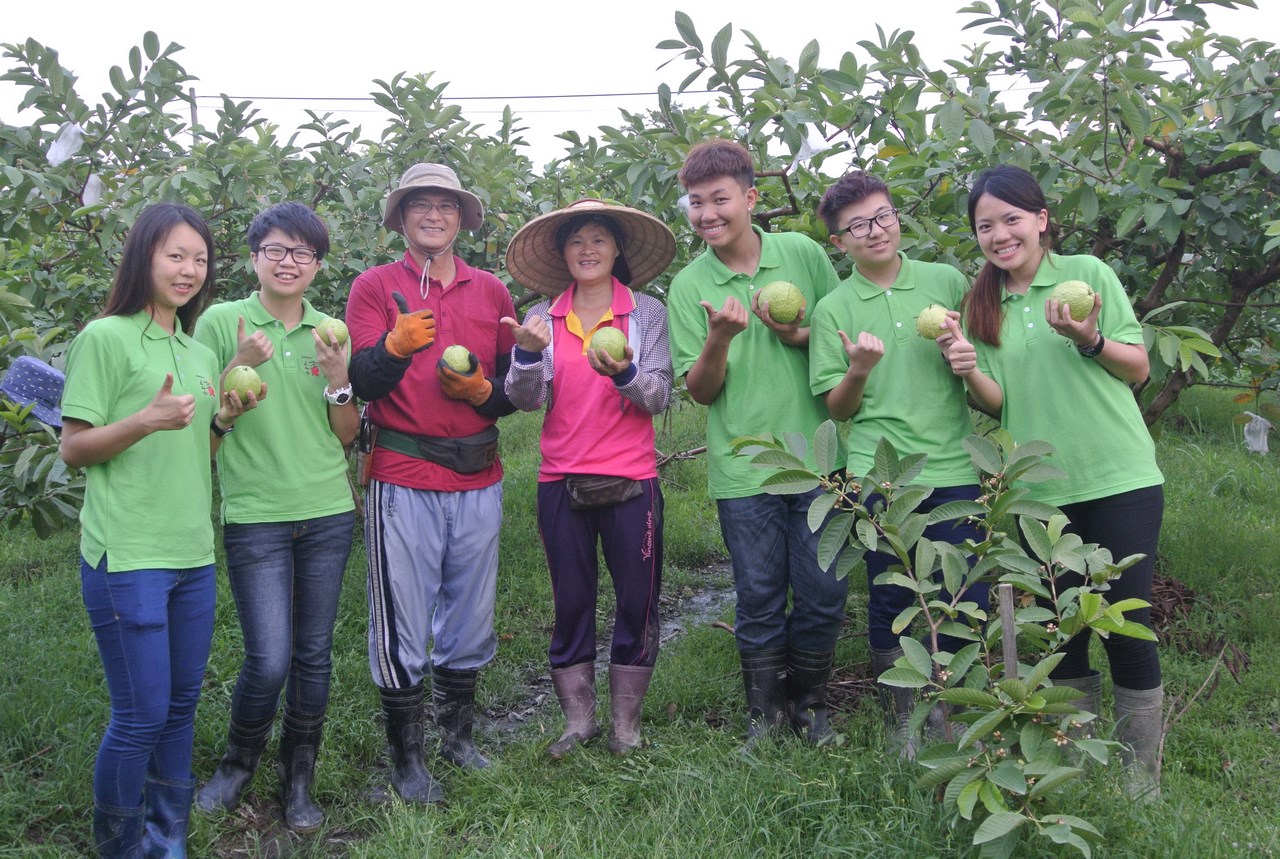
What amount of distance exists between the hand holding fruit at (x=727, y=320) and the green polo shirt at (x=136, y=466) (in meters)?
1.27

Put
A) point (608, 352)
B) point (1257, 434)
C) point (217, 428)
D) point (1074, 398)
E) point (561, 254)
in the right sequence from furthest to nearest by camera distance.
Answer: point (1257, 434)
point (561, 254)
point (608, 352)
point (217, 428)
point (1074, 398)

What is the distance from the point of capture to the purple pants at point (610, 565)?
110 inches

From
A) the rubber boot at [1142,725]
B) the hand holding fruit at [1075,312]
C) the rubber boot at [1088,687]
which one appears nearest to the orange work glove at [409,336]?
the hand holding fruit at [1075,312]

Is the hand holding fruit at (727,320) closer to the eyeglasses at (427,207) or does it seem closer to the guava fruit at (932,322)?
the guava fruit at (932,322)

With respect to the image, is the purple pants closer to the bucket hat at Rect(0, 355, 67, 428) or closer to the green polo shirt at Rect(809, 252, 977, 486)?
the green polo shirt at Rect(809, 252, 977, 486)

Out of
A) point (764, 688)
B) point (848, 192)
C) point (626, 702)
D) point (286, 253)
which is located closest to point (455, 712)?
point (626, 702)

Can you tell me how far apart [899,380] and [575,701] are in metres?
1.28

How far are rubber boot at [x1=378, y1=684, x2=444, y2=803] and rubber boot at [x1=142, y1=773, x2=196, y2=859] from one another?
540mm

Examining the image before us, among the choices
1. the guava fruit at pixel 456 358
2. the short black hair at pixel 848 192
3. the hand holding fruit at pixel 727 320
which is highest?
the short black hair at pixel 848 192

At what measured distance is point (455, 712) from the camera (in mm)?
2867

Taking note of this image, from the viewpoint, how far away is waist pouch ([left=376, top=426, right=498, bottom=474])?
2.74 metres

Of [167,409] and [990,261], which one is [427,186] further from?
[990,261]

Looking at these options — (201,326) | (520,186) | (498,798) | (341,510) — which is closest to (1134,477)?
(498,798)

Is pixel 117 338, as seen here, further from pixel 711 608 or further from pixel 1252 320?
pixel 1252 320
